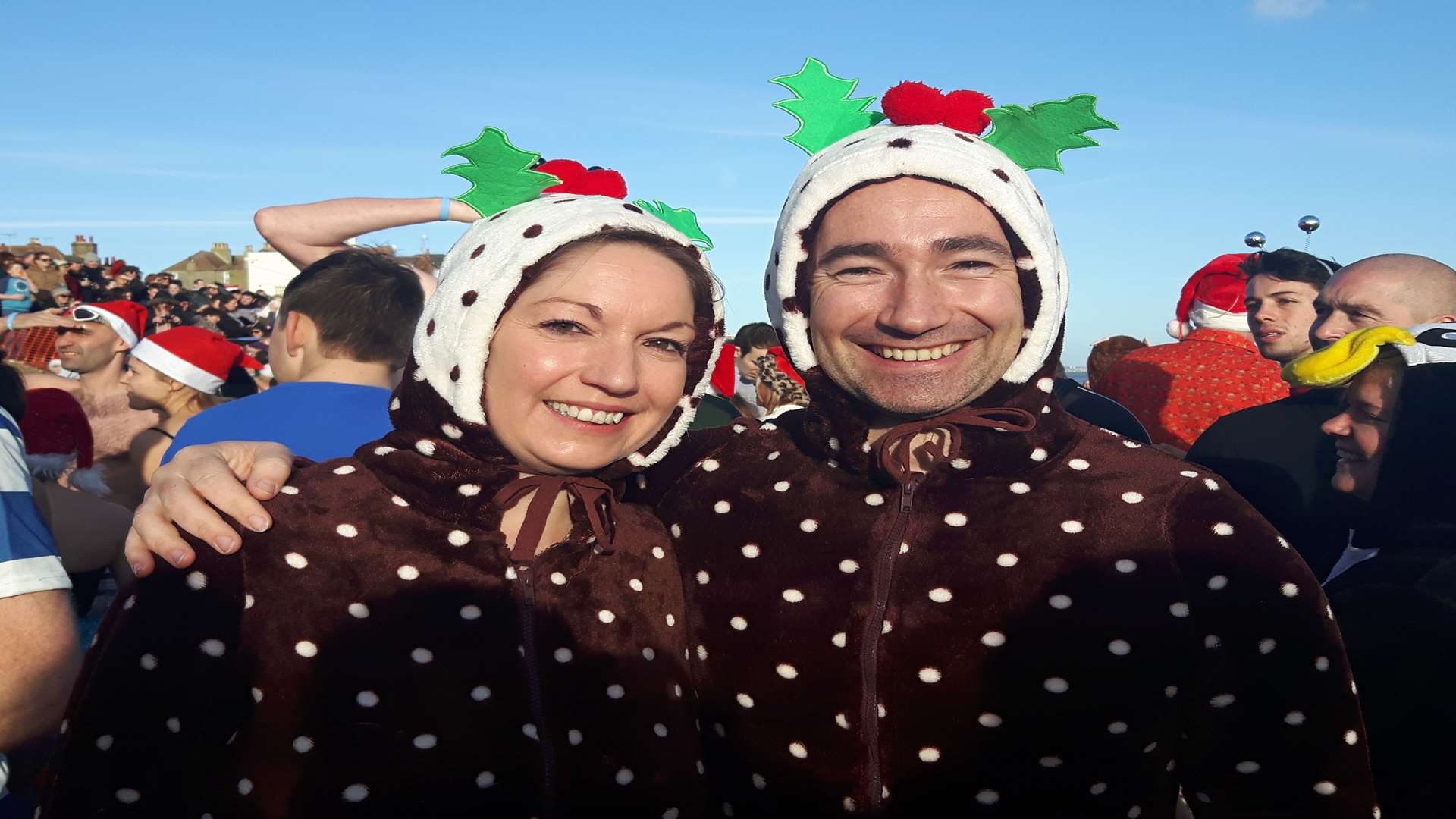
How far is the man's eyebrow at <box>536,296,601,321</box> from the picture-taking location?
1.98 metres

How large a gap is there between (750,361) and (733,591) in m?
6.43

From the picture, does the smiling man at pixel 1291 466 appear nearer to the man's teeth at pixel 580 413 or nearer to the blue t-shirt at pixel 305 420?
the man's teeth at pixel 580 413

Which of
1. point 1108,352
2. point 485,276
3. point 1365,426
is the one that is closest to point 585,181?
point 485,276

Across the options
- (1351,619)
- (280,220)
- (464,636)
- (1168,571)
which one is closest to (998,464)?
(1168,571)

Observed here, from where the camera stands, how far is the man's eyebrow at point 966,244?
2.11 meters

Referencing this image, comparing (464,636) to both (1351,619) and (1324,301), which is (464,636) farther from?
(1324,301)

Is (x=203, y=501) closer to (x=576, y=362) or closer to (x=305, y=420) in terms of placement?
(x=576, y=362)

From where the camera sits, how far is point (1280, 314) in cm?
473

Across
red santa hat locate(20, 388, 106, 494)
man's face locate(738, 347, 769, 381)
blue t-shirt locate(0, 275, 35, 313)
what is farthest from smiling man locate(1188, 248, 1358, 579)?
blue t-shirt locate(0, 275, 35, 313)

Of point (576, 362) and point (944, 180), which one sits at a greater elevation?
point (944, 180)

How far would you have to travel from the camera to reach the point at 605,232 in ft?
6.70

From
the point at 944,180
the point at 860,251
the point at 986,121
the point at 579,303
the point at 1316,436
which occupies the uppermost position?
the point at 986,121

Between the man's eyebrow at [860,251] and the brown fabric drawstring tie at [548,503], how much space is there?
689 mm

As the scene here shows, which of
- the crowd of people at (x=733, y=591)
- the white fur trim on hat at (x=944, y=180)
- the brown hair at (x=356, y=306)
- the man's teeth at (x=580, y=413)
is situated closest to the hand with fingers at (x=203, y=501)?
the crowd of people at (x=733, y=591)
